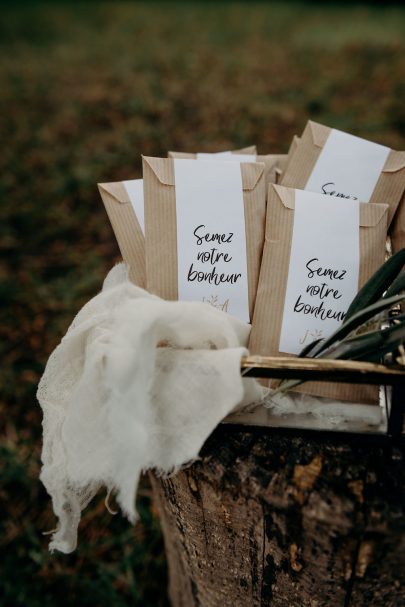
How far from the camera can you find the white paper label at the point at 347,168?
931mm

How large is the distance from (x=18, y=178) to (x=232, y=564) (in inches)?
106

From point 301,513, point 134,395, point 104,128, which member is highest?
point 104,128

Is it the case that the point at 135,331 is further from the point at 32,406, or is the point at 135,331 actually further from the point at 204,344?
the point at 32,406

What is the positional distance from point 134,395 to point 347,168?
1.90 feet

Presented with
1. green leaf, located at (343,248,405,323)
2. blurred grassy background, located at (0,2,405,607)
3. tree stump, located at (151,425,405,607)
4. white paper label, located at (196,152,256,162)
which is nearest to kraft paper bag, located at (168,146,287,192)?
white paper label, located at (196,152,256,162)

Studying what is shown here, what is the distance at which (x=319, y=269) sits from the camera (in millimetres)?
838

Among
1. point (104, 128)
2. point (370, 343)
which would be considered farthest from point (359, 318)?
point (104, 128)

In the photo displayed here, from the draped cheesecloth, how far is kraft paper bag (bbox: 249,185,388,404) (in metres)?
0.07

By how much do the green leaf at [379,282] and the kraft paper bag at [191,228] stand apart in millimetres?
174

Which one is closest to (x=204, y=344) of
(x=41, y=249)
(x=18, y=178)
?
(x=41, y=249)

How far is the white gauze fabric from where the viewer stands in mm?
656

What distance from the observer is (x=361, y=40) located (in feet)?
14.5

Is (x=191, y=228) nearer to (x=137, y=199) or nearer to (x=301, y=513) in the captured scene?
(x=137, y=199)

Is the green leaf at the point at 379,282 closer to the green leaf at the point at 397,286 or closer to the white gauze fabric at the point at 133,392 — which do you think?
the green leaf at the point at 397,286
